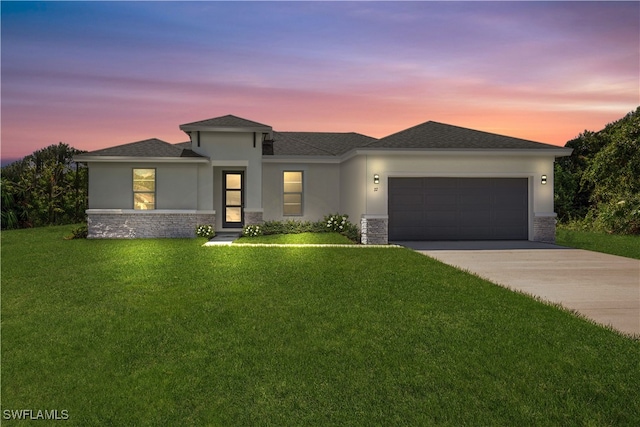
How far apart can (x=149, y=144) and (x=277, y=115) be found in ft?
21.6

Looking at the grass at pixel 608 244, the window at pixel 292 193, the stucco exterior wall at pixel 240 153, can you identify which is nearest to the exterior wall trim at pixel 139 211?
the stucco exterior wall at pixel 240 153

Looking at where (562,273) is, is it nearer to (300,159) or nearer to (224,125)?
(300,159)

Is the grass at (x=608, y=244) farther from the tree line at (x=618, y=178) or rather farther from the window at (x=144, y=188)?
the window at (x=144, y=188)

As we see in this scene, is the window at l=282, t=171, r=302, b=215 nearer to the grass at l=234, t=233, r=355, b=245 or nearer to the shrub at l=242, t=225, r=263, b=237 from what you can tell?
the grass at l=234, t=233, r=355, b=245

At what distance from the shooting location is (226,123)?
64.7 feet

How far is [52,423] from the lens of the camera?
390cm

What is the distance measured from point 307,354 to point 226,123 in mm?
15797

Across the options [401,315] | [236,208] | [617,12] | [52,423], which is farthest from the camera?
[236,208]

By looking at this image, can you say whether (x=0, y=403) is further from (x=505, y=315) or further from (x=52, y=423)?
(x=505, y=315)

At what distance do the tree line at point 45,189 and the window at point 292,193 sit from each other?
14.2 meters

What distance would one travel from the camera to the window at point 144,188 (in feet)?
61.4

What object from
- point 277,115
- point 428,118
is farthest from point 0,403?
point 277,115

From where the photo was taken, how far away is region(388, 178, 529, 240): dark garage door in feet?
55.8

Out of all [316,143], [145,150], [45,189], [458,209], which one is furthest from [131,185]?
[458,209]
